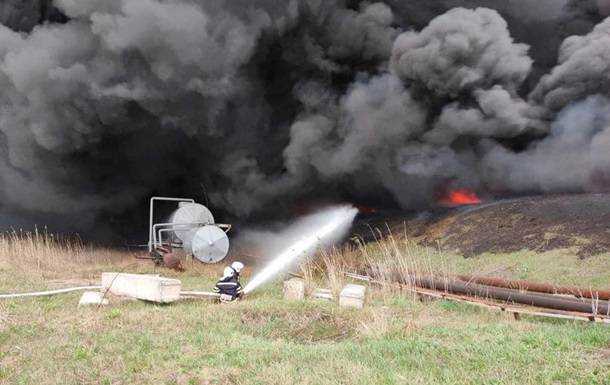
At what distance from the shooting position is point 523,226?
17.7m

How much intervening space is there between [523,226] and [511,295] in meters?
7.34

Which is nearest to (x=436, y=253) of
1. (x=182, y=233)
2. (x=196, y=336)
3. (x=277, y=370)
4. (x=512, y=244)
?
(x=512, y=244)

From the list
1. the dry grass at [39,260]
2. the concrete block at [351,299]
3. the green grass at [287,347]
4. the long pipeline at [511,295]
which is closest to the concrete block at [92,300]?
the green grass at [287,347]

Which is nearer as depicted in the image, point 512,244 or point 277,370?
point 277,370

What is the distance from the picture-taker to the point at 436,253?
18172 millimetres

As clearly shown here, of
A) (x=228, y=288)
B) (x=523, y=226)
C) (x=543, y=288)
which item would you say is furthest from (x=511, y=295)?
(x=523, y=226)

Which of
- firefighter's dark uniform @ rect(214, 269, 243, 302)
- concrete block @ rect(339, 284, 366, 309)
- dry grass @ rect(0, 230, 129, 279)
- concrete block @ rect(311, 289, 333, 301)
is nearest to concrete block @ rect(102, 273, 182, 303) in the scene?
firefighter's dark uniform @ rect(214, 269, 243, 302)

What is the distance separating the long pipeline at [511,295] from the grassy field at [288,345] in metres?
0.37

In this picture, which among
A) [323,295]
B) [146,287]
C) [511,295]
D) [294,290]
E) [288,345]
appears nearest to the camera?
[288,345]

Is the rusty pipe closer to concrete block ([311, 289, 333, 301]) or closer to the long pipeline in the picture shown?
the long pipeline

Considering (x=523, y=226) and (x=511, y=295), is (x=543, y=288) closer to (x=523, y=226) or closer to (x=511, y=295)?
(x=511, y=295)

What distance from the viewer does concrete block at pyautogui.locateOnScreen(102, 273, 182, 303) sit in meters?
10.6

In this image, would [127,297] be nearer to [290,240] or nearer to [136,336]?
[136,336]

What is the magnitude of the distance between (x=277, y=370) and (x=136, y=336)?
2.86 metres
